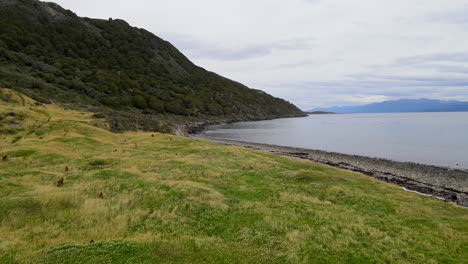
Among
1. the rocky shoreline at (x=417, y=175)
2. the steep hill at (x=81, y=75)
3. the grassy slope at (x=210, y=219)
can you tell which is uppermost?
the steep hill at (x=81, y=75)

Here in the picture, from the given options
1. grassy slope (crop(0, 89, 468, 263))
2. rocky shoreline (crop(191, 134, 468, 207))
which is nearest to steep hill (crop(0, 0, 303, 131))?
grassy slope (crop(0, 89, 468, 263))

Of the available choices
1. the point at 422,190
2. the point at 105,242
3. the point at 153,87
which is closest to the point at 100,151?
the point at 105,242

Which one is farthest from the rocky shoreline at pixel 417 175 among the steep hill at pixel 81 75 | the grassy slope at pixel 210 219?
the steep hill at pixel 81 75

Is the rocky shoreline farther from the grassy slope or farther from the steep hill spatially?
the steep hill

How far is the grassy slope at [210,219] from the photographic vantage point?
12.3 meters

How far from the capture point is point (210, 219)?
682 inches

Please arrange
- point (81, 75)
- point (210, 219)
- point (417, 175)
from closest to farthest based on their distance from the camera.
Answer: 1. point (210, 219)
2. point (417, 175)
3. point (81, 75)

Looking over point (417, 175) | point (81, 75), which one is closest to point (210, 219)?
point (417, 175)

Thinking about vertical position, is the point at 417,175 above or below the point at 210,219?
below

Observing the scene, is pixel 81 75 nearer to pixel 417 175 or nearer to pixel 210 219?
pixel 210 219

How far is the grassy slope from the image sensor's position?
1227 cm

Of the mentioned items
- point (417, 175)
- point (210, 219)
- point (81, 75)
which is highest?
point (81, 75)

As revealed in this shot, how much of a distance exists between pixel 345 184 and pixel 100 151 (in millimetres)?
34409

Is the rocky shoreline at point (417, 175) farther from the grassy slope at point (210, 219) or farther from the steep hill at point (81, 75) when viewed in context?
the steep hill at point (81, 75)
